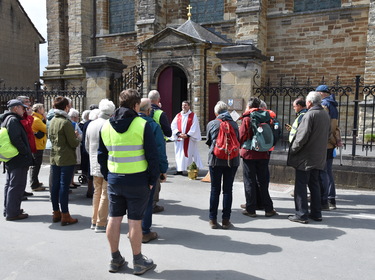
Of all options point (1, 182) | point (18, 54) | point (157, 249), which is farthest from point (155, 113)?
point (18, 54)

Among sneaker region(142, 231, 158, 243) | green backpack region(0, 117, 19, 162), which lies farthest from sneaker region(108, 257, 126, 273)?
green backpack region(0, 117, 19, 162)

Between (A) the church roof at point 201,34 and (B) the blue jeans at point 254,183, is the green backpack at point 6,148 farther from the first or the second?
(A) the church roof at point 201,34

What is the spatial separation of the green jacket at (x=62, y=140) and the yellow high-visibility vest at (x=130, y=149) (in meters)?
1.77

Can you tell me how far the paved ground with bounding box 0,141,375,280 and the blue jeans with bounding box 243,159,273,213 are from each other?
0.22 meters

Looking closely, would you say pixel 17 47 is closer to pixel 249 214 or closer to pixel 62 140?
pixel 62 140

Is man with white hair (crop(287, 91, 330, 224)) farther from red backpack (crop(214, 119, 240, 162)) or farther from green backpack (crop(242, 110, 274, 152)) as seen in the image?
red backpack (crop(214, 119, 240, 162))

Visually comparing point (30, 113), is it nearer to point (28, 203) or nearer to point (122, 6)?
point (28, 203)

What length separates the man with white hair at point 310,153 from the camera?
16.5 feet

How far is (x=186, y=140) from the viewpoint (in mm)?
8711

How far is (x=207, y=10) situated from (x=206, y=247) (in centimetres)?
1608

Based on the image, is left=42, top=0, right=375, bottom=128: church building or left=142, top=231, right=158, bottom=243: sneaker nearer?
left=142, top=231, right=158, bottom=243: sneaker

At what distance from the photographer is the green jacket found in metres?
5.05

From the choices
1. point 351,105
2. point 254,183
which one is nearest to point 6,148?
point 254,183

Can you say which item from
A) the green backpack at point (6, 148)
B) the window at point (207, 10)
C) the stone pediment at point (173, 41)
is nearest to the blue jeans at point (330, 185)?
the green backpack at point (6, 148)
